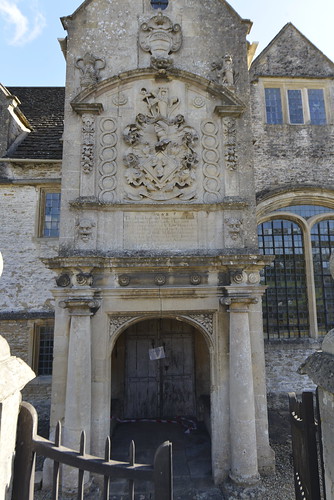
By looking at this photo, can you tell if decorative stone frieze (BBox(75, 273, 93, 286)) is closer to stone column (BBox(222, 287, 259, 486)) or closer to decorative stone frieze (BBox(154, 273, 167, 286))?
decorative stone frieze (BBox(154, 273, 167, 286))

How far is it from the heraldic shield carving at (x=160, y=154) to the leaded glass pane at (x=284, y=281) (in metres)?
4.61

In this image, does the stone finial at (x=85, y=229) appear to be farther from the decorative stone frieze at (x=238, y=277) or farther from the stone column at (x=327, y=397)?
the stone column at (x=327, y=397)

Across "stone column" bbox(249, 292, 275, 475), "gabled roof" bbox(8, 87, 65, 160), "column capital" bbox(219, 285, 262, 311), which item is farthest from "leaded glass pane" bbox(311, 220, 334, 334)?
"gabled roof" bbox(8, 87, 65, 160)

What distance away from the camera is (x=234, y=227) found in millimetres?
7133

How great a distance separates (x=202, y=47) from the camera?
7.98 metres

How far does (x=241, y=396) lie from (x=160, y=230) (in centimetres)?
357

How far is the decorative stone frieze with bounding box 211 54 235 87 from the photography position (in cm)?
773

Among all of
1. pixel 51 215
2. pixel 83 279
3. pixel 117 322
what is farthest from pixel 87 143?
pixel 51 215

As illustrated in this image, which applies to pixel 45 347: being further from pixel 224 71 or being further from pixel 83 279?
pixel 224 71

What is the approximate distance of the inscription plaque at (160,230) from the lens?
7102 mm

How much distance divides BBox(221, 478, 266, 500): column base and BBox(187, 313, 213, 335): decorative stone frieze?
264cm

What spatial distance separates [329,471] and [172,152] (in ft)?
20.9

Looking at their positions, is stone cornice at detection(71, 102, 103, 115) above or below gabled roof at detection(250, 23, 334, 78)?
below

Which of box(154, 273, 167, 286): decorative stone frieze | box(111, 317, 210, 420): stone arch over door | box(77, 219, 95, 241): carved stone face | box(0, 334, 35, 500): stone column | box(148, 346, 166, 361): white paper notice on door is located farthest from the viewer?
box(111, 317, 210, 420): stone arch over door
